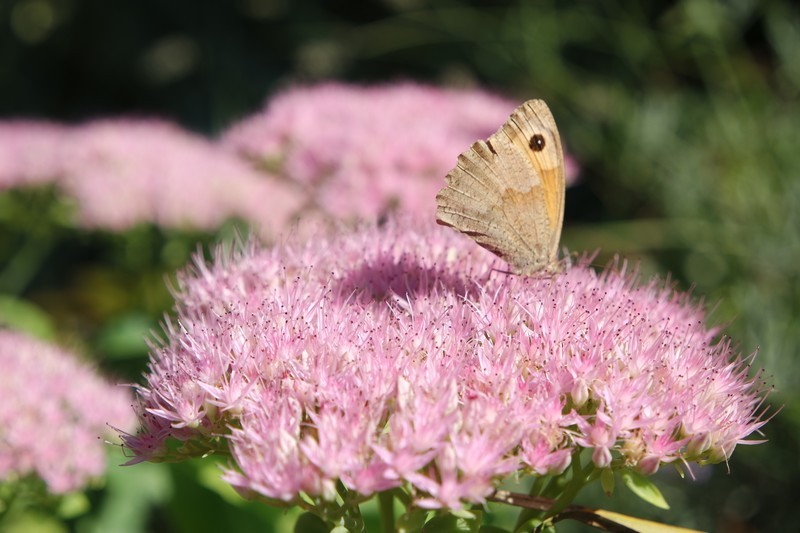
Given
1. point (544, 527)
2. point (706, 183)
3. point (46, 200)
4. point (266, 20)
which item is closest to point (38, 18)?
point (266, 20)

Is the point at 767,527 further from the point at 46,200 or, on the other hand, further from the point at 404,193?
the point at 46,200

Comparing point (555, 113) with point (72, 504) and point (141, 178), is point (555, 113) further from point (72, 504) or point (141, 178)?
point (72, 504)

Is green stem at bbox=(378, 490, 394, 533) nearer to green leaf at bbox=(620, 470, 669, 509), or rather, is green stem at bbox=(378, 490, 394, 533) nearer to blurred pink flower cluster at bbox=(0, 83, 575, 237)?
green leaf at bbox=(620, 470, 669, 509)

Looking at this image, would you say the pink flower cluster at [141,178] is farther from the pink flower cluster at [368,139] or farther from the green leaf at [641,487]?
the green leaf at [641,487]

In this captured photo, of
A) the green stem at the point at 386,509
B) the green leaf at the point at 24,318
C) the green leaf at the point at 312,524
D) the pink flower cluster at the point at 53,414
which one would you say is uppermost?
the green stem at the point at 386,509

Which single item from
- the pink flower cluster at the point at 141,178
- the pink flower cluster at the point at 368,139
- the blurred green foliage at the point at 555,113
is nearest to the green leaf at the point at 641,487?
the blurred green foliage at the point at 555,113
